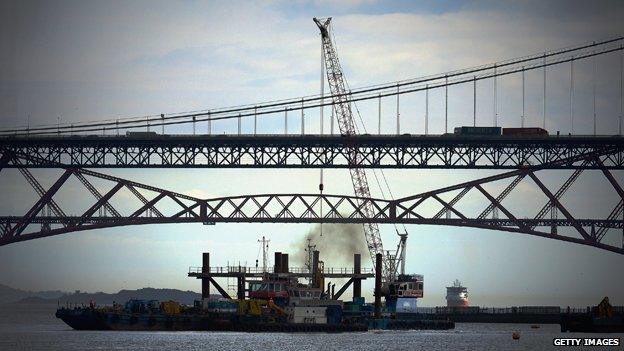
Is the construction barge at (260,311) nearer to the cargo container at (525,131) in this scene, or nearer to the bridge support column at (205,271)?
the bridge support column at (205,271)

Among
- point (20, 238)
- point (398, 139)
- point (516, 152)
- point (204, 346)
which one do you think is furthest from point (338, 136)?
point (204, 346)

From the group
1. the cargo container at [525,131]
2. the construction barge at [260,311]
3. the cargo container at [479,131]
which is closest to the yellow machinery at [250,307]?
the construction barge at [260,311]

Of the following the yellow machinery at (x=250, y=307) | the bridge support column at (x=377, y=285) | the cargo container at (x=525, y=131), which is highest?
the cargo container at (x=525, y=131)

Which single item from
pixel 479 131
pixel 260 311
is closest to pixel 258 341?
pixel 260 311

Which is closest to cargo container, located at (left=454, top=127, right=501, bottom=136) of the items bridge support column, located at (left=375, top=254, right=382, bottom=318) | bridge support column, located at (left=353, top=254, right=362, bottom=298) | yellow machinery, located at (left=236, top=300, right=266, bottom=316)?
bridge support column, located at (left=353, top=254, right=362, bottom=298)

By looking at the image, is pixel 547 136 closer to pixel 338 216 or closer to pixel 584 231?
pixel 584 231

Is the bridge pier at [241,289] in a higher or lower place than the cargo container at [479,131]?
lower

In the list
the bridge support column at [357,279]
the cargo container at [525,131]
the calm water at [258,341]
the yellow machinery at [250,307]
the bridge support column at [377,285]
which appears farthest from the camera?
the cargo container at [525,131]

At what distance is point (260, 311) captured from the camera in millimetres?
145625

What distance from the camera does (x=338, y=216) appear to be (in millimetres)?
181750

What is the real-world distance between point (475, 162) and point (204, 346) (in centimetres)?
6210

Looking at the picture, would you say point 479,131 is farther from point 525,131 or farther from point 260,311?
point 260,311

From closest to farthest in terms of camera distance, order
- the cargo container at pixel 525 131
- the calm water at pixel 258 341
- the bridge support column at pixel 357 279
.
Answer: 1. the calm water at pixel 258 341
2. the bridge support column at pixel 357 279
3. the cargo container at pixel 525 131

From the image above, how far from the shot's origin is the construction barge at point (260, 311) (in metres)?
146
